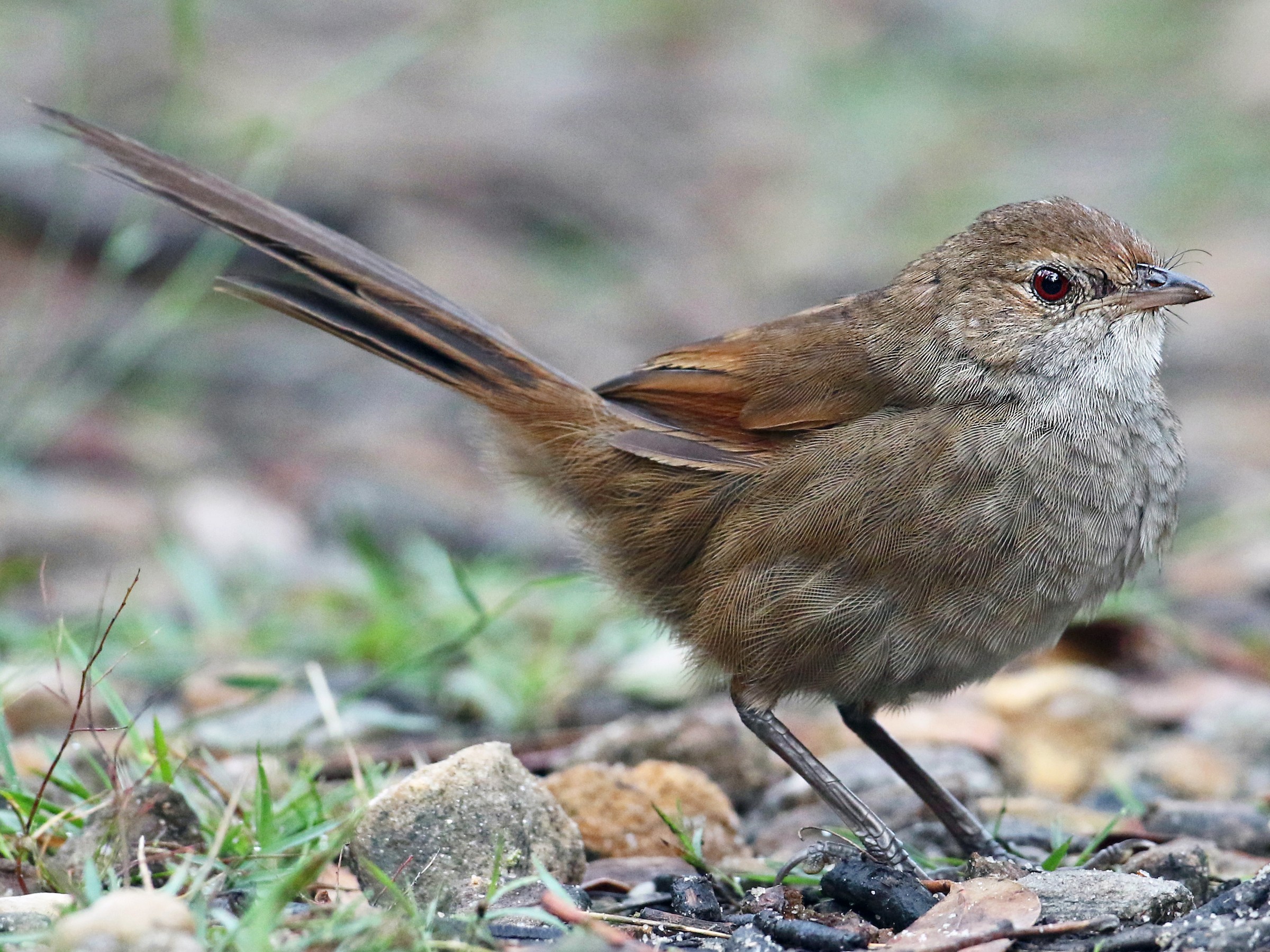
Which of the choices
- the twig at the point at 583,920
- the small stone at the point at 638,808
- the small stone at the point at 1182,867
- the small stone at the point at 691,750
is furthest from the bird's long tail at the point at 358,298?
the small stone at the point at 1182,867

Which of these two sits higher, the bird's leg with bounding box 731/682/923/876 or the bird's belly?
the bird's belly

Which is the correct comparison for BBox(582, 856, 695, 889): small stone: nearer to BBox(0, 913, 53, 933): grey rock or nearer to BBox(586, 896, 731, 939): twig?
BBox(586, 896, 731, 939): twig

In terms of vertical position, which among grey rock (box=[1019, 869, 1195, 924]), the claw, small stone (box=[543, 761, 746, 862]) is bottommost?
grey rock (box=[1019, 869, 1195, 924])

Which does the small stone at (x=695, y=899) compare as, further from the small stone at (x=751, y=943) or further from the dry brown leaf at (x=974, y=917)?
the dry brown leaf at (x=974, y=917)

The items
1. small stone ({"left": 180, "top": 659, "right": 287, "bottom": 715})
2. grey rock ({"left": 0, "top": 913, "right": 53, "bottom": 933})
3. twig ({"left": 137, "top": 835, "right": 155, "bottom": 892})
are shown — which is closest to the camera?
grey rock ({"left": 0, "top": 913, "right": 53, "bottom": 933})

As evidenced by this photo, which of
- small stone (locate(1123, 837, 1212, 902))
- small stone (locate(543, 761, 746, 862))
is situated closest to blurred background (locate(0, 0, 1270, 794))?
small stone (locate(543, 761, 746, 862))

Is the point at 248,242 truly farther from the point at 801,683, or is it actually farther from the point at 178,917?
the point at 178,917

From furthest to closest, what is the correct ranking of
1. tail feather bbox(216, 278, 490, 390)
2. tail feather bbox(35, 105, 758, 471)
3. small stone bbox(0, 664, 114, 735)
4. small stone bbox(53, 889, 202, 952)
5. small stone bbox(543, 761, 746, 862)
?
1. small stone bbox(0, 664, 114, 735)
2. tail feather bbox(216, 278, 490, 390)
3. tail feather bbox(35, 105, 758, 471)
4. small stone bbox(543, 761, 746, 862)
5. small stone bbox(53, 889, 202, 952)

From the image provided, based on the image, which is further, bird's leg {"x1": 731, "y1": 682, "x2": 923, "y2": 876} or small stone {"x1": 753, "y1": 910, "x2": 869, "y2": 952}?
bird's leg {"x1": 731, "y1": 682, "x2": 923, "y2": 876}
